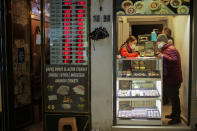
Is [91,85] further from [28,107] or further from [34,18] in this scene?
[34,18]

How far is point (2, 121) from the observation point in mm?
5781

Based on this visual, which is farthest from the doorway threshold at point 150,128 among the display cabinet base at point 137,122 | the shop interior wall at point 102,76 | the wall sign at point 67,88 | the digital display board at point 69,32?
the digital display board at point 69,32

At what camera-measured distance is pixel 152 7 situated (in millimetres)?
5074

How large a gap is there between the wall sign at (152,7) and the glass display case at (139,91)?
1051 millimetres

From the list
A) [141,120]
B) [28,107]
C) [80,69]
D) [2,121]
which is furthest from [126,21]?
[2,121]

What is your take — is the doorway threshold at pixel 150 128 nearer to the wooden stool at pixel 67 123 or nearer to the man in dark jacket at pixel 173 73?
the man in dark jacket at pixel 173 73

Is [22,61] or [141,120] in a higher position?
[22,61]

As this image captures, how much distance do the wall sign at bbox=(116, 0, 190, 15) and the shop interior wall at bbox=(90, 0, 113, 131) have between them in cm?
28

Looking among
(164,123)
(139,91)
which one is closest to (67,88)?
(139,91)

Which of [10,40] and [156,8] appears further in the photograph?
[10,40]

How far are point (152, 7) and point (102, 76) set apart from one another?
6.05 ft

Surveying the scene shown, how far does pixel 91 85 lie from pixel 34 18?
3346 mm

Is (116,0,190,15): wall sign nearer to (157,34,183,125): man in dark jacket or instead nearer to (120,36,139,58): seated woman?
(120,36,139,58): seated woman

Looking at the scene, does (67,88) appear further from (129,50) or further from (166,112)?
(166,112)
